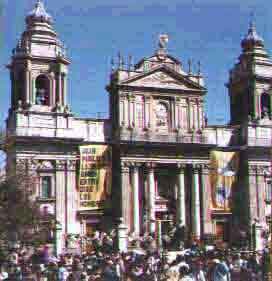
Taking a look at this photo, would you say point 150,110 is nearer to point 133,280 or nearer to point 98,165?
point 98,165

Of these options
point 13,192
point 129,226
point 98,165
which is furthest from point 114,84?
point 13,192

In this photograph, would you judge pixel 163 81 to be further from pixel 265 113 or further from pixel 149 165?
pixel 265 113

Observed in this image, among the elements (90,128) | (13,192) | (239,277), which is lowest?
(239,277)

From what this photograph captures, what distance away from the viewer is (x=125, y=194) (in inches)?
1721

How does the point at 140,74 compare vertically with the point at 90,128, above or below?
above

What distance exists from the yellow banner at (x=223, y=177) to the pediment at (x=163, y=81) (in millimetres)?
4637

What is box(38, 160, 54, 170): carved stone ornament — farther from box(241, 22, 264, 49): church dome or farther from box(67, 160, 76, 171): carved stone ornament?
box(241, 22, 264, 49): church dome

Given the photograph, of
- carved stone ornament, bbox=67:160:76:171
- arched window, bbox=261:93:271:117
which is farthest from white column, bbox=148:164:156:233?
arched window, bbox=261:93:271:117

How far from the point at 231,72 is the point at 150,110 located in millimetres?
8501

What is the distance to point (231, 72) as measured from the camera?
169 feet

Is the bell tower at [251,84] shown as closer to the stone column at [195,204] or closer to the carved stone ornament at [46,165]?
the stone column at [195,204]

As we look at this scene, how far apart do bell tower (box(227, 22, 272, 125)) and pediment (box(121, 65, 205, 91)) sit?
12.6ft

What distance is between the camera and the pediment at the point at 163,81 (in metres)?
45.7

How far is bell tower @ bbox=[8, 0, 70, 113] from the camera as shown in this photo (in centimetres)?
4369
